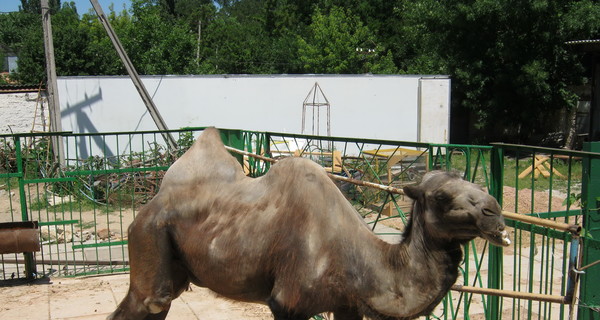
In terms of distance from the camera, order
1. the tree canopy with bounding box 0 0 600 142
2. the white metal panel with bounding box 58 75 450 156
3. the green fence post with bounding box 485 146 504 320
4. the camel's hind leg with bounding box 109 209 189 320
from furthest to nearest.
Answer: the tree canopy with bounding box 0 0 600 142
the white metal panel with bounding box 58 75 450 156
the green fence post with bounding box 485 146 504 320
the camel's hind leg with bounding box 109 209 189 320

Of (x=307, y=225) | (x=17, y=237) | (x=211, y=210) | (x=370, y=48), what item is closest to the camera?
(x=307, y=225)


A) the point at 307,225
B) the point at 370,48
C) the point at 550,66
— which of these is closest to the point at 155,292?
the point at 307,225

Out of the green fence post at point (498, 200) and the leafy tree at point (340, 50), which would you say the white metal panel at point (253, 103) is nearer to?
the leafy tree at point (340, 50)

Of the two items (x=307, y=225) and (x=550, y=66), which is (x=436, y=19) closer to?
(x=550, y=66)

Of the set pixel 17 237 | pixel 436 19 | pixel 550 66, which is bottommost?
pixel 17 237

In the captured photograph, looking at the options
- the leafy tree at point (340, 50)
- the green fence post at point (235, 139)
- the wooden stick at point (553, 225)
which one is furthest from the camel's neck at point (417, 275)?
the leafy tree at point (340, 50)

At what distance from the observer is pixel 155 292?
3.42m

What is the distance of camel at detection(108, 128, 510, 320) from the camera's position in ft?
8.55

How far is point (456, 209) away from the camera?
8.07 ft

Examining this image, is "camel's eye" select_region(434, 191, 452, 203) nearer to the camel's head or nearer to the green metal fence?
the camel's head

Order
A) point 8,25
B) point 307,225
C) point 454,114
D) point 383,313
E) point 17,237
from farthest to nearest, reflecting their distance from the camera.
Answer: point 8,25
point 454,114
point 17,237
point 307,225
point 383,313

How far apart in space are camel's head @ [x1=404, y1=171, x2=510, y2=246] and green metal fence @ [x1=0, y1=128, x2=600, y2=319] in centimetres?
91

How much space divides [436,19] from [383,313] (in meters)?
21.8

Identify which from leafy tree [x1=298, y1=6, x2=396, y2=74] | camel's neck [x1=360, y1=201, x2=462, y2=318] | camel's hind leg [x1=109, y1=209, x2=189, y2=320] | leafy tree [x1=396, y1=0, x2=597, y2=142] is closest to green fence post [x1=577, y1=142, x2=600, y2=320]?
camel's neck [x1=360, y1=201, x2=462, y2=318]
